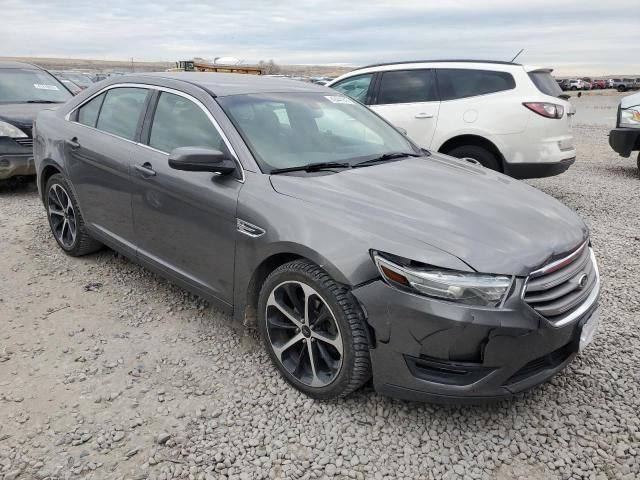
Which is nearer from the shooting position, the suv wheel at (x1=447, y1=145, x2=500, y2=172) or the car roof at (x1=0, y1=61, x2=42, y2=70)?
the suv wheel at (x1=447, y1=145, x2=500, y2=172)

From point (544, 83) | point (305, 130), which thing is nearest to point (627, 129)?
point (544, 83)

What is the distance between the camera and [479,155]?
6.42 metres

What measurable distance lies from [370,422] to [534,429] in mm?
798

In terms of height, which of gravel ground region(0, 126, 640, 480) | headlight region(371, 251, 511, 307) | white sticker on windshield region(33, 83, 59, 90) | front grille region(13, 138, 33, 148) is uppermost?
white sticker on windshield region(33, 83, 59, 90)

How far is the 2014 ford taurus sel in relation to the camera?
221 centimetres

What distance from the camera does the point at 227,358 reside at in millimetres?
3102

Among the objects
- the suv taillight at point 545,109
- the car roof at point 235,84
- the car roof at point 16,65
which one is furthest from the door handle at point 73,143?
the suv taillight at point 545,109

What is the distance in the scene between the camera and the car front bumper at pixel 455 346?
215cm

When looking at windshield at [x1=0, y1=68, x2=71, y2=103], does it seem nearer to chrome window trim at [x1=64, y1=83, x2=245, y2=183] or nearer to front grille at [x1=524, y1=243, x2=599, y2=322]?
chrome window trim at [x1=64, y1=83, x2=245, y2=183]

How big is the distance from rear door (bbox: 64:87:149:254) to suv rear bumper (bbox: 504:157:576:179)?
14.5ft

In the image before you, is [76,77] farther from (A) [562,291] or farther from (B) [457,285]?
(A) [562,291]

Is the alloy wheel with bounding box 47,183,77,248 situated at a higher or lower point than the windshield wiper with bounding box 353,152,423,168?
lower

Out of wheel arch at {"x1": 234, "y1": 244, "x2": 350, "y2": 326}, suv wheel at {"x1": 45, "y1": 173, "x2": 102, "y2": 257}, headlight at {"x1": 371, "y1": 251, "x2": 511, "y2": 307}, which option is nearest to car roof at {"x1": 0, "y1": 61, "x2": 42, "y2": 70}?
suv wheel at {"x1": 45, "y1": 173, "x2": 102, "y2": 257}

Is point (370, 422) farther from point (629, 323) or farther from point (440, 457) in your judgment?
point (629, 323)
